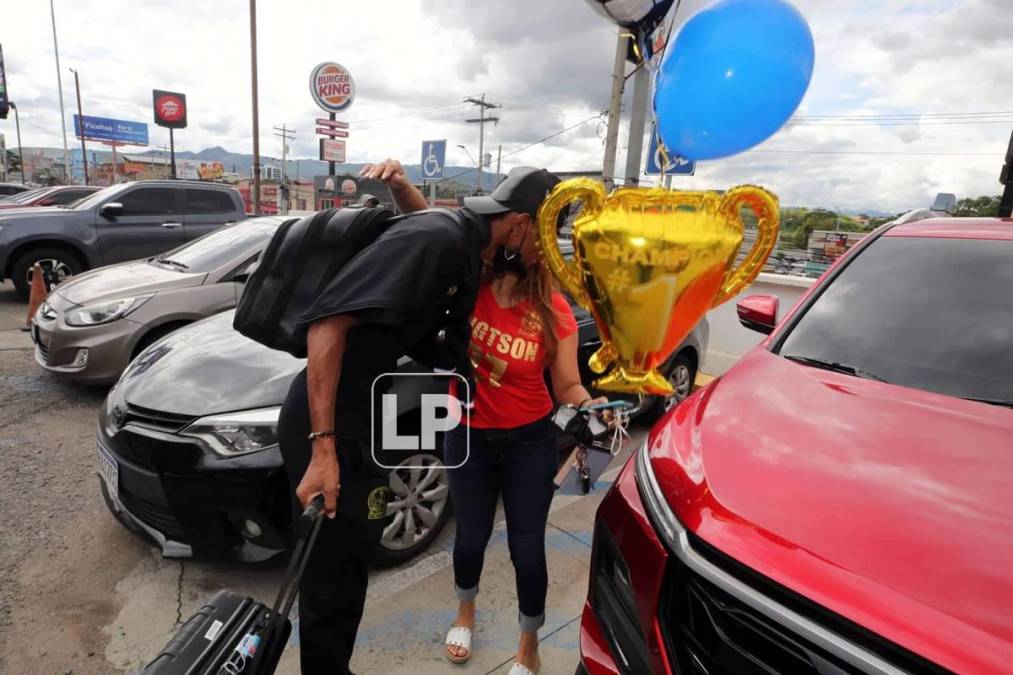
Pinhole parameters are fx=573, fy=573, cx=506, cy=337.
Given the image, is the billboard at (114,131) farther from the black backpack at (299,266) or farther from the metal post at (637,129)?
the black backpack at (299,266)

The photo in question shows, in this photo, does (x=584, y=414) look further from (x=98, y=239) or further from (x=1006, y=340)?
(x=98, y=239)

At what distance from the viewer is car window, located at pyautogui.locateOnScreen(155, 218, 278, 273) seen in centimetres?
469

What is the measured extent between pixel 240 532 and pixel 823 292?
2443mm

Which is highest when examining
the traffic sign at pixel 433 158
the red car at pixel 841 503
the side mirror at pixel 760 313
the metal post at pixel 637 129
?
the traffic sign at pixel 433 158

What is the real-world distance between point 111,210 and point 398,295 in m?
8.11

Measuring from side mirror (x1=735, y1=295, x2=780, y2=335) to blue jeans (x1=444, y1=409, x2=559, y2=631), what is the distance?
1.18 m

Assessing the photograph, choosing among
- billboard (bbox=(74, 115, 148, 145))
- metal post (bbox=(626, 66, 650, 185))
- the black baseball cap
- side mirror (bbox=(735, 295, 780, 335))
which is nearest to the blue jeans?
the black baseball cap

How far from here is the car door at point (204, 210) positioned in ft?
26.2

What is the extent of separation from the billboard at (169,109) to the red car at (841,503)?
102 feet

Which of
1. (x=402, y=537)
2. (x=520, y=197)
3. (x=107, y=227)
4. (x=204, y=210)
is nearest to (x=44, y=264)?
(x=107, y=227)

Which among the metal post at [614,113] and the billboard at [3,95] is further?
the billboard at [3,95]

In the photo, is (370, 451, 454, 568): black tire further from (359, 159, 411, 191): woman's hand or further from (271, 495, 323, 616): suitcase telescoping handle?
(359, 159, 411, 191): woman's hand

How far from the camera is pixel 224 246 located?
4.89 meters

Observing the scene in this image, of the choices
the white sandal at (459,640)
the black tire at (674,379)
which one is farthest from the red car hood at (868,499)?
the black tire at (674,379)
